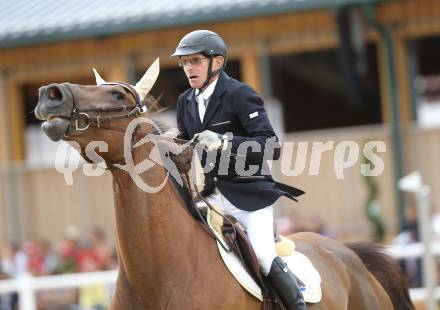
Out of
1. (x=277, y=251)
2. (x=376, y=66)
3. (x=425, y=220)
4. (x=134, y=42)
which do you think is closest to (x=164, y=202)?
(x=277, y=251)

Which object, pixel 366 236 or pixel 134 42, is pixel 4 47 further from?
pixel 366 236

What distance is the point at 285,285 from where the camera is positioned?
19.4 feet

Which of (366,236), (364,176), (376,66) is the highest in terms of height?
(376,66)

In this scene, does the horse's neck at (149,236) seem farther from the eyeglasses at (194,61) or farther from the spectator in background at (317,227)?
the spectator in background at (317,227)

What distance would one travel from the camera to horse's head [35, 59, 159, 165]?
4.82 m

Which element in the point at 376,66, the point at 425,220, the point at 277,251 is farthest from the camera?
the point at 376,66

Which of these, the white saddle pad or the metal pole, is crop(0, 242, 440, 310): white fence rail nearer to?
the metal pole

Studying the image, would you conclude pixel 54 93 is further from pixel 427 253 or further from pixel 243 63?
pixel 243 63

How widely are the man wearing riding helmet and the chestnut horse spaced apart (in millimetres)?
312

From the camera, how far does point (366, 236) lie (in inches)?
547

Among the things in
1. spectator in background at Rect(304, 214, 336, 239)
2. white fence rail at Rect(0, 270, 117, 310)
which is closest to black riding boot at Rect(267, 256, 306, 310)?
white fence rail at Rect(0, 270, 117, 310)

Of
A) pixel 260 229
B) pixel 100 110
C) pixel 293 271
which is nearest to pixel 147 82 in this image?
pixel 100 110

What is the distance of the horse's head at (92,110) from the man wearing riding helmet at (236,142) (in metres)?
0.53

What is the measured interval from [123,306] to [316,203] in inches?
356
